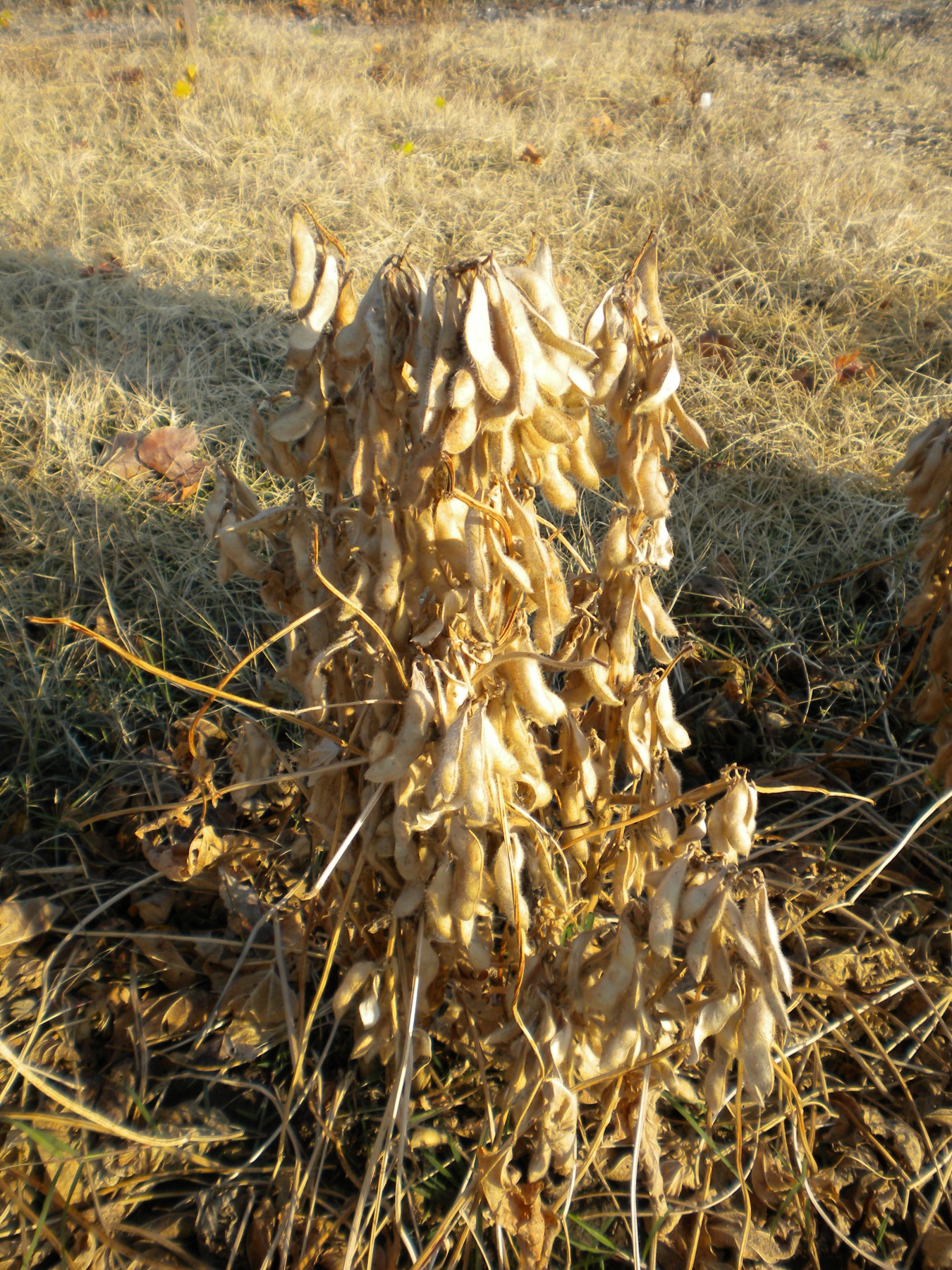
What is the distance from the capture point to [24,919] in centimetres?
140

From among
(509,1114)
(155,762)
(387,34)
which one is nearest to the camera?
(509,1114)

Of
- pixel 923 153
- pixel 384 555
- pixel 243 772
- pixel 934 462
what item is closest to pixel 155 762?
pixel 243 772

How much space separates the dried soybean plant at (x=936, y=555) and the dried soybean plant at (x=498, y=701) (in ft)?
2.04

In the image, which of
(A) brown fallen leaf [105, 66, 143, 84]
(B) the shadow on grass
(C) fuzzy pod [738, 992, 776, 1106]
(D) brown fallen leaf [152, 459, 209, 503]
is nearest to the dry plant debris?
(C) fuzzy pod [738, 992, 776, 1106]

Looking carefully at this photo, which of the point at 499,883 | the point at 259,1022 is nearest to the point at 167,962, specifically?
the point at 259,1022

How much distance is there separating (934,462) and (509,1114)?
3.88 ft

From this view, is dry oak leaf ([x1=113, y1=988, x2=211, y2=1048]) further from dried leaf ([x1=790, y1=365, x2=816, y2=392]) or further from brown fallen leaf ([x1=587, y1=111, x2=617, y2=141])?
brown fallen leaf ([x1=587, y1=111, x2=617, y2=141])

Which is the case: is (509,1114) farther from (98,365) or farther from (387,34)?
(387,34)

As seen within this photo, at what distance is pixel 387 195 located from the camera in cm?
394

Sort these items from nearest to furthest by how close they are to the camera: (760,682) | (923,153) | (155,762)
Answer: (155,762)
(760,682)
(923,153)

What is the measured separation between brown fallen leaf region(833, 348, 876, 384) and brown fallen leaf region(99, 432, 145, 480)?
2.38 metres

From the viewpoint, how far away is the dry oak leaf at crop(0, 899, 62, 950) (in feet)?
4.53

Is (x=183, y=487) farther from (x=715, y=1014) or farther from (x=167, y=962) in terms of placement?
(x=715, y=1014)

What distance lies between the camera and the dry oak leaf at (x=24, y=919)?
138cm
